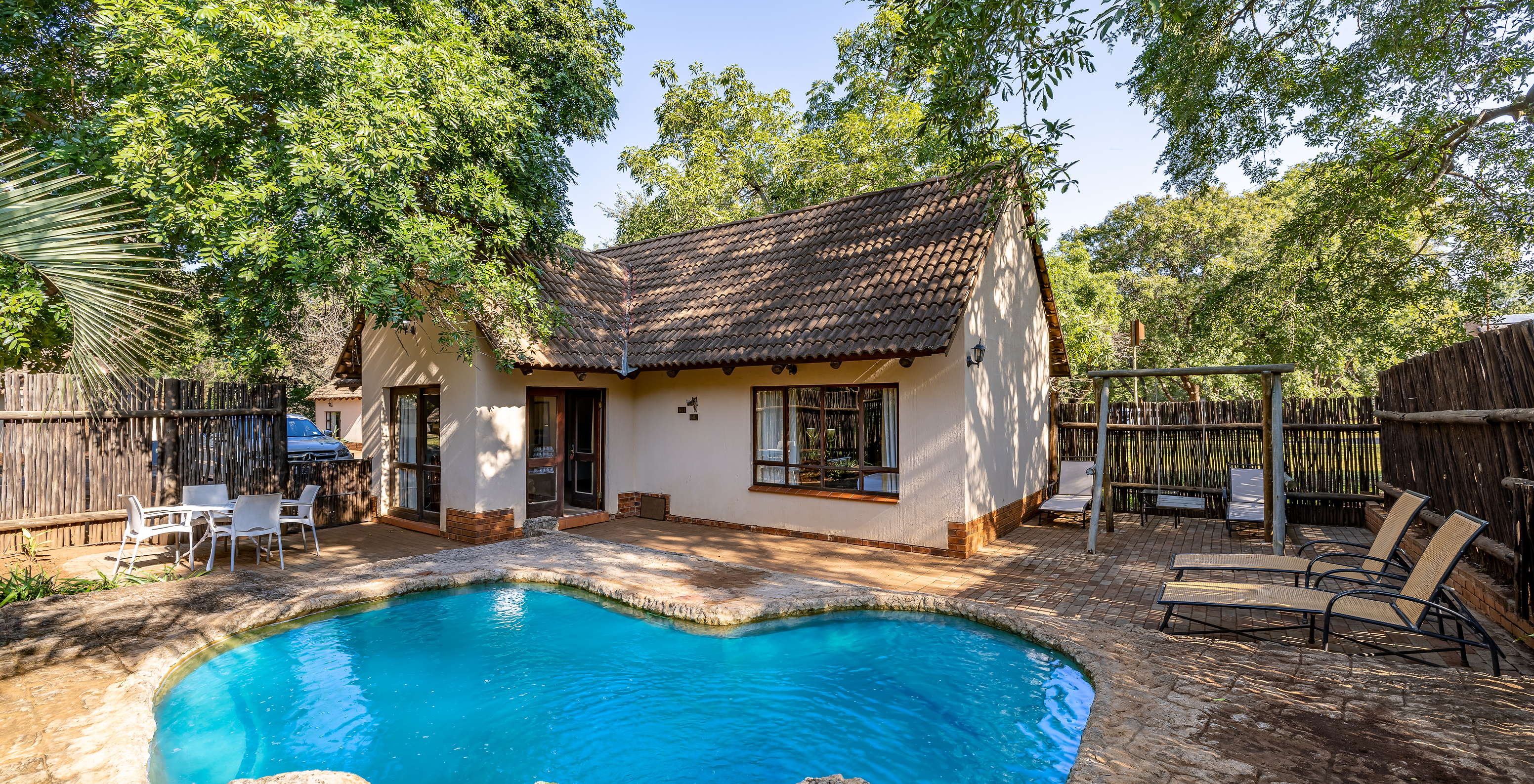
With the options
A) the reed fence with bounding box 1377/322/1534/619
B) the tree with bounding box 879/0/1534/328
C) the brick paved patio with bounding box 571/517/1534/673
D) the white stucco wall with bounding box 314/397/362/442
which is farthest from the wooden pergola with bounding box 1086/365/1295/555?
the white stucco wall with bounding box 314/397/362/442

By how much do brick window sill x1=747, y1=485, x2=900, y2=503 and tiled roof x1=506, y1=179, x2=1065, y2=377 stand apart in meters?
2.06

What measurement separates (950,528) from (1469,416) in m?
5.13

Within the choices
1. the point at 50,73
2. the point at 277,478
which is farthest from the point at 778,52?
the point at 277,478

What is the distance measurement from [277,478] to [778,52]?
12.9 m

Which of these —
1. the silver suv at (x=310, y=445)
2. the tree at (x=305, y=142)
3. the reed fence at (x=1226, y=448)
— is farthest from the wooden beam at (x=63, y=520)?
the reed fence at (x=1226, y=448)

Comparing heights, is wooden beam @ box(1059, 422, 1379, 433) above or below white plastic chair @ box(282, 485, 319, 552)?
above

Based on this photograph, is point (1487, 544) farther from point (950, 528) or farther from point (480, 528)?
point (480, 528)

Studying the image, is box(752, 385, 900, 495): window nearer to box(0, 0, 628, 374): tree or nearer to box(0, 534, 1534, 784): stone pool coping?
box(0, 534, 1534, 784): stone pool coping

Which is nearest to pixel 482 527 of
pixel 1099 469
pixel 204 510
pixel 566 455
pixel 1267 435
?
pixel 566 455

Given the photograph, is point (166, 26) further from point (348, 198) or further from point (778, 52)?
point (778, 52)

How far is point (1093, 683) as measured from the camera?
193 inches

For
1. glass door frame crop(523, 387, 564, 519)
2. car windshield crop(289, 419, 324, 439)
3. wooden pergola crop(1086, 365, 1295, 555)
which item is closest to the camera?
wooden pergola crop(1086, 365, 1295, 555)

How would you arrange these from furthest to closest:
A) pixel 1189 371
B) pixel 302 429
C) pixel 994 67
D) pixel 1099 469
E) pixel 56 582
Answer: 1. pixel 302 429
2. pixel 1099 469
3. pixel 1189 371
4. pixel 56 582
5. pixel 994 67

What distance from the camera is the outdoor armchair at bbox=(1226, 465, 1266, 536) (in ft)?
32.6
